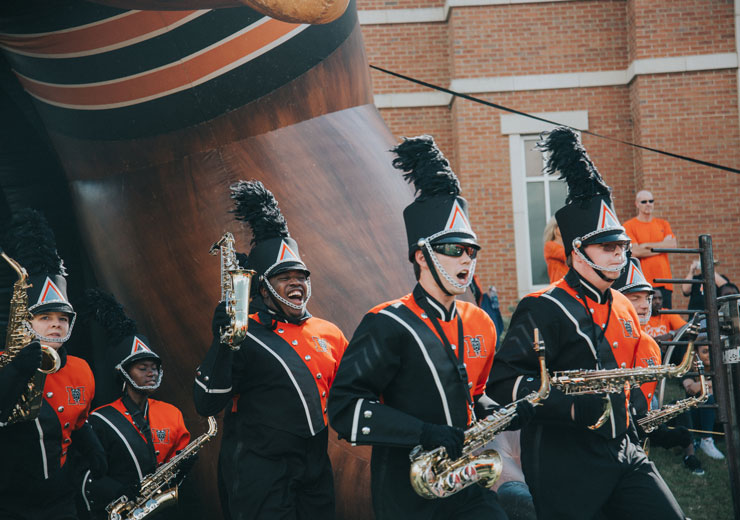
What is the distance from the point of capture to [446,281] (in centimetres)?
415

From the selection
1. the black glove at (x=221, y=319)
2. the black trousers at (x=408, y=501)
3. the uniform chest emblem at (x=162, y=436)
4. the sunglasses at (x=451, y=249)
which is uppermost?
the sunglasses at (x=451, y=249)

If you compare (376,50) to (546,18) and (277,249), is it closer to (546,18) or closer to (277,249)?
(546,18)

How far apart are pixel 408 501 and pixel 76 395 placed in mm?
2673

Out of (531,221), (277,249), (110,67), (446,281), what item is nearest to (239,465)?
(277,249)

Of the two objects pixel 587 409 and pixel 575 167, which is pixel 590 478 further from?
pixel 575 167

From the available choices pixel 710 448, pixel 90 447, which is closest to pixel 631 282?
pixel 710 448

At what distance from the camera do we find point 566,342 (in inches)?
181

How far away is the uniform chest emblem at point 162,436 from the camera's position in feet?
21.6

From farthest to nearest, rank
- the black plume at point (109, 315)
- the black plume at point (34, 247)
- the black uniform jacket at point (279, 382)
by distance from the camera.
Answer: the black plume at point (109, 315) < the black plume at point (34, 247) < the black uniform jacket at point (279, 382)

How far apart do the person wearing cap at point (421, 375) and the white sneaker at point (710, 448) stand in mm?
4742

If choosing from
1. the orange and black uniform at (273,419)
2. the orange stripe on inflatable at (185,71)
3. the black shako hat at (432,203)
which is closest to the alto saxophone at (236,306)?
the orange and black uniform at (273,419)

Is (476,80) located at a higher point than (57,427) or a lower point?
higher

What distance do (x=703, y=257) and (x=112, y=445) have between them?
13.4ft

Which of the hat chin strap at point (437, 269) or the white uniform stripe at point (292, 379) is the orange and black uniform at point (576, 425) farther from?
the white uniform stripe at point (292, 379)
